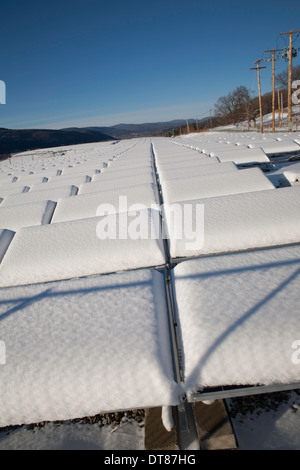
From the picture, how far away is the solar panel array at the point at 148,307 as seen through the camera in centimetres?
111

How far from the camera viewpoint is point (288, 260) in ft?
5.22

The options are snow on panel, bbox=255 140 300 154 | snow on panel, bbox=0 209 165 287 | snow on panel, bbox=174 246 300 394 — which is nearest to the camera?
snow on panel, bbox=174 246 300 394

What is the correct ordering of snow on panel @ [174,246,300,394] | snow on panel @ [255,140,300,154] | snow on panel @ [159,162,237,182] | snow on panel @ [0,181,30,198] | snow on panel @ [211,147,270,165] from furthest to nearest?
snow on panel @ [255,140,300,154]
snow on panel @ [0,181,30,198]
snow on panel @ [211,147,270,165]
snow on panel @ [159,162,237,182]
snow on panel @ [174,246,300,394]

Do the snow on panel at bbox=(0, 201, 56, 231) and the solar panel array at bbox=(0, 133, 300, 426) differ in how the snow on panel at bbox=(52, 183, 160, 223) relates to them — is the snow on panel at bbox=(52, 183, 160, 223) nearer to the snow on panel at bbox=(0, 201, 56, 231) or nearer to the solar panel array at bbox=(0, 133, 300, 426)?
the snow on panel at bbox=(0, 201, 56, 231)

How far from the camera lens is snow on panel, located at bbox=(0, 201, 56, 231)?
2748 mm

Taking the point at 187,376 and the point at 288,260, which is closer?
the point at 187,376

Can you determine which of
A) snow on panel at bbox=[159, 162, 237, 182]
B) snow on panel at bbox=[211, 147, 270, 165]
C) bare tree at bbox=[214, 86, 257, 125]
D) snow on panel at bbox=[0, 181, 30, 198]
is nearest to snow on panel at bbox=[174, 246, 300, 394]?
snow on panel at bbox=[159, 162, 237, 182]

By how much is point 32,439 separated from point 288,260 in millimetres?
1799

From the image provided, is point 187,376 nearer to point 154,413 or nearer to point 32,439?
point 154,413

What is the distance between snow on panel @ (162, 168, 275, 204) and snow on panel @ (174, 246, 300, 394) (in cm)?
130

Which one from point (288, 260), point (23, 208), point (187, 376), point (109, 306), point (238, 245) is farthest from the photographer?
point (23, 208)

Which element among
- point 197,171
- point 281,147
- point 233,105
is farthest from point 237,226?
point 233,105
